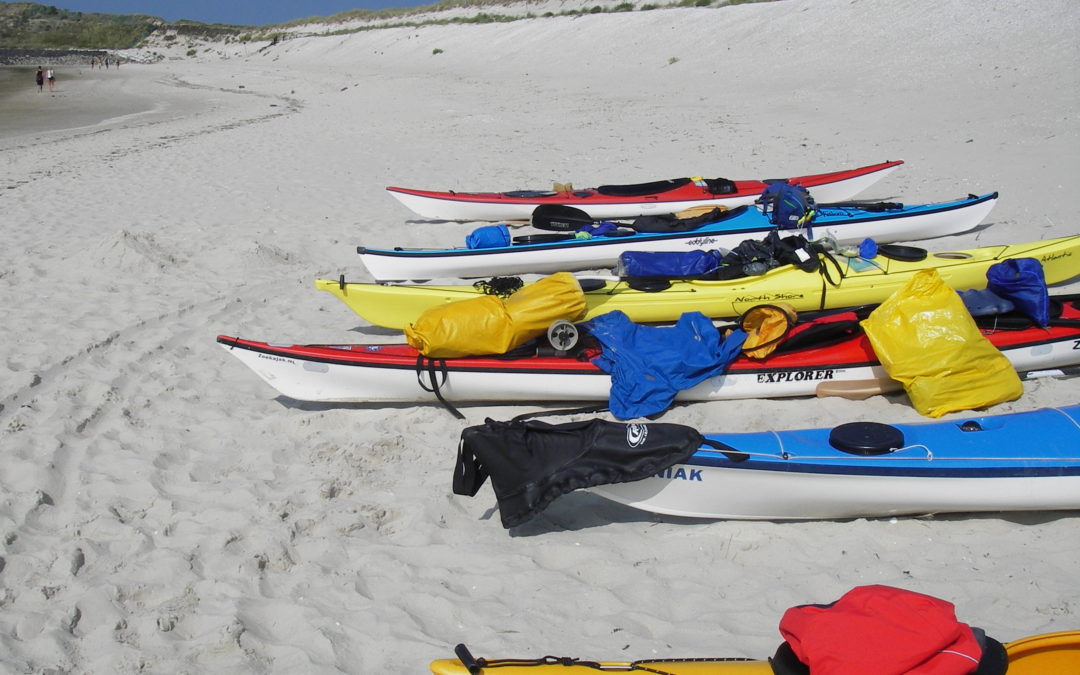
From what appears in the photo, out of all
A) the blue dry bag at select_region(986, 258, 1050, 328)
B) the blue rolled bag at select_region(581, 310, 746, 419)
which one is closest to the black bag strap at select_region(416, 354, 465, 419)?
the blue rolled bag at select_region(581, 310, 746, 419)

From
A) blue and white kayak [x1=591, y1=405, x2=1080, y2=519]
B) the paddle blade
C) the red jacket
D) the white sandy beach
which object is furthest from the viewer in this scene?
the paddle blade

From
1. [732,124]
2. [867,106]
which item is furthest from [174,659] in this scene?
[867,106]

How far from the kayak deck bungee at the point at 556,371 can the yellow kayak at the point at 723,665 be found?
235 cm

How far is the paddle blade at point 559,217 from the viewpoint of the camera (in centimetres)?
776

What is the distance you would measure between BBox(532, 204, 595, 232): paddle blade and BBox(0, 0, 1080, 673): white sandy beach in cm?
103

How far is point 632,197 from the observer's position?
8.07 meters

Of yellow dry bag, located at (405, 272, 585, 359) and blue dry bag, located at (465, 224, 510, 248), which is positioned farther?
blue dry bag, located at (465, 224, 510, 248)

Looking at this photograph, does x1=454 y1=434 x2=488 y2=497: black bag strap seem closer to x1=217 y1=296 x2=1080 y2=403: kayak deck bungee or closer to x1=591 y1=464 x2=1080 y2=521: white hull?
x1=591 y1=464 x2=1080 y2=521: white hull

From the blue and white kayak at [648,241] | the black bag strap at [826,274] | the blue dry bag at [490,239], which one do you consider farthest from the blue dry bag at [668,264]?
the blue dry bag at [490,239]

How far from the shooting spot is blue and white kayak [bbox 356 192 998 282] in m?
6.86

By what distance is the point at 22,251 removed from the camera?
25.1 feet

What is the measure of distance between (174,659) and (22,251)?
6.31 meters

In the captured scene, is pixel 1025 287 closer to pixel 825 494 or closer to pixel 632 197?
pixel 825 494

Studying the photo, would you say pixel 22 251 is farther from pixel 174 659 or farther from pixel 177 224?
pixel 174 659
